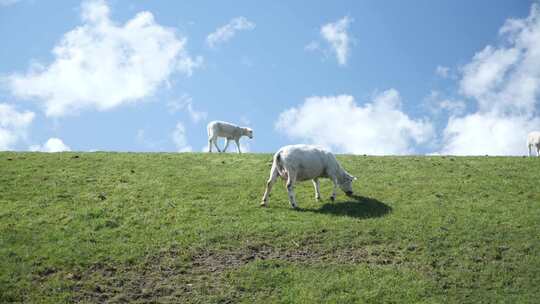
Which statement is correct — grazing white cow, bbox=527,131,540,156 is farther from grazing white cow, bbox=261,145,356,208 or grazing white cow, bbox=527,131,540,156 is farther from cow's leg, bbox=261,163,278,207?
cow's leg, bbox=261,163,278,207

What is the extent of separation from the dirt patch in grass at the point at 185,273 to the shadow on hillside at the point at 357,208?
3063 millimetres

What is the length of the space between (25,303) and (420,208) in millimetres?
15108

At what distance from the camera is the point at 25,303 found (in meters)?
14.9

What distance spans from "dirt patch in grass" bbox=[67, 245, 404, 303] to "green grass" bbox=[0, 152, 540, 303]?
0.13 feet

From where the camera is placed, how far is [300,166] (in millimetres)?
21844

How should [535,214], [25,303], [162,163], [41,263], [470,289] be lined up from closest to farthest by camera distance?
[25,303] → [470,289] → [41,263] → [535,214] → [162,163]

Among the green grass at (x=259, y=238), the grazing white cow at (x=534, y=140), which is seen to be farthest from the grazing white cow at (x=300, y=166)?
the grazing white cow at (x=534, y=140)

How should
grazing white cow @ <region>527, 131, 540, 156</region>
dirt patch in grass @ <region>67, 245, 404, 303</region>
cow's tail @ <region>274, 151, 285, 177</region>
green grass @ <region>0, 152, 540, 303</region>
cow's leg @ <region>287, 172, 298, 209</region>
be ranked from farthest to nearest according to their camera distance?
grazing white cow @ <region>527, 131, 540, 156</region> → cow's tail @ <region>274, 151, 285, 177</region> → cow's leg @ <region>287, 172, 298, 209</region> → green grass @ <region>0, 152, 540, 303</region> → dirt patch in grass @ <region>67, 245, 404, 303</region>

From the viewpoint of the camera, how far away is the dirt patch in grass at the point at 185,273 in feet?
50.9

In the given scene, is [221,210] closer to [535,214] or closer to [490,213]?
[490,213]

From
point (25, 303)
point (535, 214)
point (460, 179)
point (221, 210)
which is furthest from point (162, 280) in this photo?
point (460, 179)

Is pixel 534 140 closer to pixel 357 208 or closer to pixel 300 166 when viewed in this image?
pixel 357 208

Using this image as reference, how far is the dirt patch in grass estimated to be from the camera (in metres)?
15.5

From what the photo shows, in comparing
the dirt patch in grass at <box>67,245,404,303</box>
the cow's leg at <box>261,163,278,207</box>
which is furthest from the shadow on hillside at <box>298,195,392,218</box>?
the dirt patch in grass at <box>67,245,404,303</box>
